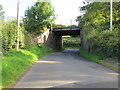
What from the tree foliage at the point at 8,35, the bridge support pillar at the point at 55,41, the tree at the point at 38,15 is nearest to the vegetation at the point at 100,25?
the tree foliage at the point at 8,35

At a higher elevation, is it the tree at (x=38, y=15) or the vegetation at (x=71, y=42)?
the tree at (x=38, y=15)

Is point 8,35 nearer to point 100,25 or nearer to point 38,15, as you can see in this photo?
point 100,25

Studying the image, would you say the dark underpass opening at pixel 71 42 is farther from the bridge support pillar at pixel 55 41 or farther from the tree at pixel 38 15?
the tree at pixel 38 15

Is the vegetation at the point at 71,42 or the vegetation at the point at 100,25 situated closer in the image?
the vegetation at the point at 100,25

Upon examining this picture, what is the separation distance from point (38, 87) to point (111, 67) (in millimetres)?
6661

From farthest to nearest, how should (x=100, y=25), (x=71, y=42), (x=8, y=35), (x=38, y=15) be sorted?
(x=71, y=42), (x=38, y=15), (x=100, y=25), (x=8, y=35)

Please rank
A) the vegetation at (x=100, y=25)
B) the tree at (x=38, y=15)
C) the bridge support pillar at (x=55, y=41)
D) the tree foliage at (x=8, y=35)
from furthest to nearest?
the bridge support pillar at (x=55, y=41)
the tree at (x=38, y=15)
the vegetation at (x=100, y=25)
the tree foliage at (x=8, y=35)

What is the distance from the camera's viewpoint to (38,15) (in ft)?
93.7

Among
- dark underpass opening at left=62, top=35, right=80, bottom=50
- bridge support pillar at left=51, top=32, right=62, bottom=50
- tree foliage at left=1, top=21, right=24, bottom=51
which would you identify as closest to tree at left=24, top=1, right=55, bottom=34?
bridge support pillar at left=51, top=32, right=62, bottom=50

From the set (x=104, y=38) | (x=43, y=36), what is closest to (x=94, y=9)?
(x=104, y=38)

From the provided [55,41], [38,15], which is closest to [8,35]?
[38,15]

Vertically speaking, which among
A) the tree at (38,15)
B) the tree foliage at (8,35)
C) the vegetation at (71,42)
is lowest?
the vegetation at (71,42)

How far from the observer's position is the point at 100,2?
18906 millimetres

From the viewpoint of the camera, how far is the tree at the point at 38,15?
2848 centimetres
